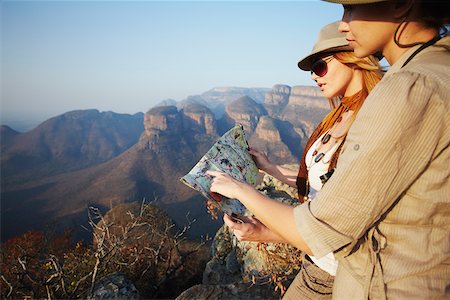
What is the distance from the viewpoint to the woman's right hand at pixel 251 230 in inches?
76.5

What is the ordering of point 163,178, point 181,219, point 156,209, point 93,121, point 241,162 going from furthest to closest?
point 93,121, point 163,178, point 181,219, point 156,209, point 241,162

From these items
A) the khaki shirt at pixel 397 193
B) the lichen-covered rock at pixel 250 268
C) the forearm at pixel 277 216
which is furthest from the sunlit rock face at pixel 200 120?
the khaki shirt at pixel 397 193

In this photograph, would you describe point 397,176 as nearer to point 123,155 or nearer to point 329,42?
point 329,42

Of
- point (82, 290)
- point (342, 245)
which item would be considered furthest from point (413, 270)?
point (82, 290)

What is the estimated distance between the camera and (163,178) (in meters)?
103

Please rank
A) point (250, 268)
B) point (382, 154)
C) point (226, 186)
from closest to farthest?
point (382, 154) < point (226, 186) < point (250, 268)

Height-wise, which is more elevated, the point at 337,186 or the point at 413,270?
the point at 337,186

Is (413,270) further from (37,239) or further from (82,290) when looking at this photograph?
(37,239)

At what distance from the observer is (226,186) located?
1.74 metres

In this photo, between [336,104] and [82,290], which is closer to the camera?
[336,104]

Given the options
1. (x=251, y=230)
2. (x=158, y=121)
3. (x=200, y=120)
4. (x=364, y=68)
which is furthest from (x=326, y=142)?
(x=200, y=120)

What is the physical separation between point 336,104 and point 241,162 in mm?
1124

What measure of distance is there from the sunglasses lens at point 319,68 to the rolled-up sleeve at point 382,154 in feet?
4.51

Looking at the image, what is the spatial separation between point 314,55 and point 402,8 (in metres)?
1.20
